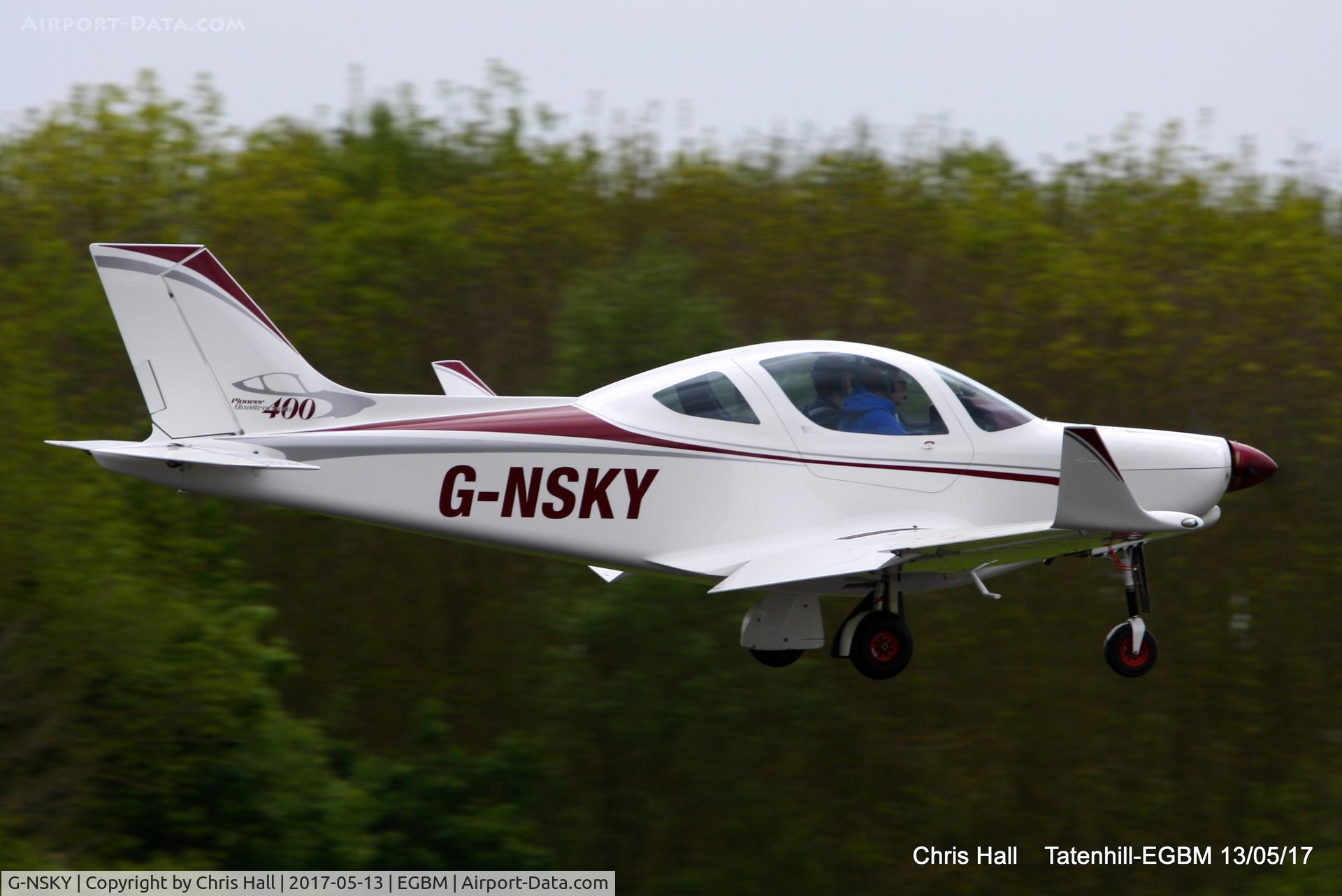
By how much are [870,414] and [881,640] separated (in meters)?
1.47

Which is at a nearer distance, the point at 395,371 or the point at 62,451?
the point at 62,451

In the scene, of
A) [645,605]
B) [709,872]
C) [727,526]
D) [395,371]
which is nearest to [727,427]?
[727,526]

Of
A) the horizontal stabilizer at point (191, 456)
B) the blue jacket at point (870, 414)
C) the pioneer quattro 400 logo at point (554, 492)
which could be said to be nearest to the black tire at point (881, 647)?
the blue jacket at point (870, 414)

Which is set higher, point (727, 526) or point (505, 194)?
point (505, 194)

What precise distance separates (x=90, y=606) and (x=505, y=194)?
830cm

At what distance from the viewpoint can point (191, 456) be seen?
896 centimetres

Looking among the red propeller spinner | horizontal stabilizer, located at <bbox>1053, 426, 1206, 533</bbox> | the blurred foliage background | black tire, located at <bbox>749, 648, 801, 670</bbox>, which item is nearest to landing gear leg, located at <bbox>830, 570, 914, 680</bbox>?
black tire, located at <bbox>749, 648, 801, 670</bbox>

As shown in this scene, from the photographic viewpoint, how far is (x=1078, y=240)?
20.1m

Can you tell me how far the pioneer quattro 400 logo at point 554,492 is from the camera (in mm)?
9453

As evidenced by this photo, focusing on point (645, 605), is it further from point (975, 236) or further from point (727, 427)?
point (727, 427)

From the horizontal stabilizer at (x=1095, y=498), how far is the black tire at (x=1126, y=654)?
162 centimetres

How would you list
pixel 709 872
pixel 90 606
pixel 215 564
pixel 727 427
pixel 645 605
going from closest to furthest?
pixel 727 427 → pixel 90 606 → pixel 645 605 → pixel 215 564 → pixel 709 872

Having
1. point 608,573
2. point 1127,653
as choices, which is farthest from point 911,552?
point 608,573

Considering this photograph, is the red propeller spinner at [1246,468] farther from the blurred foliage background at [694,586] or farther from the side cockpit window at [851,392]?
the blurred foliage background at [694,586]
